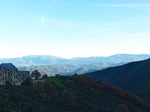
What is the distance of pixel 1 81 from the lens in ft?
262

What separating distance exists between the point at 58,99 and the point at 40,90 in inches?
372

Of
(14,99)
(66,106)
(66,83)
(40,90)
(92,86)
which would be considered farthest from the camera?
(92,86)

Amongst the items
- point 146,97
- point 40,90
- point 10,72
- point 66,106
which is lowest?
point 146,97

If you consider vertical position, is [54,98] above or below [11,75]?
below

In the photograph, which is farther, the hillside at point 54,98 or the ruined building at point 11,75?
the ruined building at point 11,75

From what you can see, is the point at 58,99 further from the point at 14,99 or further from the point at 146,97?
the point at 146,97

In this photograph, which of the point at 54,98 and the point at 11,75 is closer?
the point at 54,98

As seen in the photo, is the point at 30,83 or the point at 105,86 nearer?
the point at 30,83

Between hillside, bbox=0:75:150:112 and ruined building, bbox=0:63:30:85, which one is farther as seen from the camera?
ruined building, bbox=0:63:30:85

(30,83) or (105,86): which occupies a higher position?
(30,83)

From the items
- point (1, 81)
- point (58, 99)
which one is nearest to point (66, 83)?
point (58, 99)

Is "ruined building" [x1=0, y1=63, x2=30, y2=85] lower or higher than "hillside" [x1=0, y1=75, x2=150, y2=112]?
higher

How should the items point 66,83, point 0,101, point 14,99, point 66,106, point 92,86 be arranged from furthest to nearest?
point 92,86
point 66,83
point 66,106
point 14,99
point 0,101

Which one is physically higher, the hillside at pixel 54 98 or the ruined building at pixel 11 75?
the ruined building at pixel 11 75
